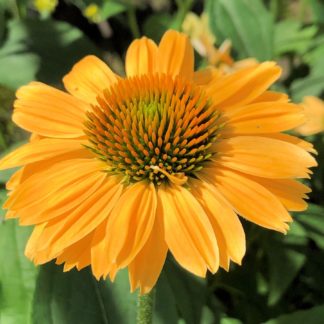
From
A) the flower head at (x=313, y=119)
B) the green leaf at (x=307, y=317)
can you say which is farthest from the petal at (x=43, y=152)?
the flower head at (x=313, y=119)

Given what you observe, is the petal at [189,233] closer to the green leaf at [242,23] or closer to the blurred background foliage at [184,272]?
the blurred background foliage at [184,272]

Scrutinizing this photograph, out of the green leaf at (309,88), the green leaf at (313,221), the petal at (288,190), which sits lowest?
the green leaf at (313,221)

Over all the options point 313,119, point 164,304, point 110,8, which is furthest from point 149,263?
point 110,8

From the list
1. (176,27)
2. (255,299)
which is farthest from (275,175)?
(176,27)

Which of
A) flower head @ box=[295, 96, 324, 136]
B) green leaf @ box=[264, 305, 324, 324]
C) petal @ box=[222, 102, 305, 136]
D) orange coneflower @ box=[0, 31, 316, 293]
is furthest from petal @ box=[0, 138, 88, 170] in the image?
flower head @ box=[295, 96, 324, 136]

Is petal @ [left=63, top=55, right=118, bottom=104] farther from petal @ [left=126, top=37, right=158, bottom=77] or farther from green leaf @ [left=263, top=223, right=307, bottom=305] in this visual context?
green leaf @ [left=263, top=223, right=307, bottom=305]

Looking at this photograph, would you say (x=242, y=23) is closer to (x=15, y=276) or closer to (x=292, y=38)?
(x=292, y=38)

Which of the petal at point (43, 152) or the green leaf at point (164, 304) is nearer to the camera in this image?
the petal at point (43, 152)
